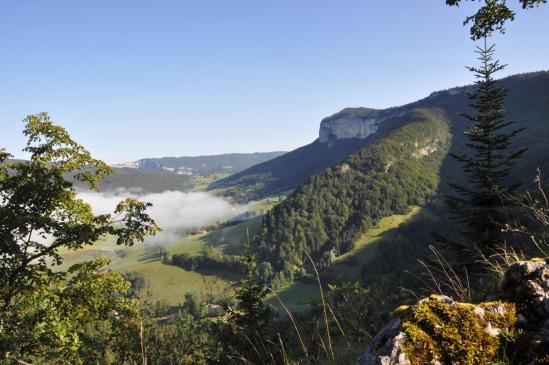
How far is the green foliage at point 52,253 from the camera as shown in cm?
1017

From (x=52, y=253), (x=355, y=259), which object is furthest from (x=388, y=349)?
(x=355, y=259)

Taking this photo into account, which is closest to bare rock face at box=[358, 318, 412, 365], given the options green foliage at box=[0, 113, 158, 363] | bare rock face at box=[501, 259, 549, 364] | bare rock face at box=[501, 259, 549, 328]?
bare rock face at box=[501, 259, 549, 364]

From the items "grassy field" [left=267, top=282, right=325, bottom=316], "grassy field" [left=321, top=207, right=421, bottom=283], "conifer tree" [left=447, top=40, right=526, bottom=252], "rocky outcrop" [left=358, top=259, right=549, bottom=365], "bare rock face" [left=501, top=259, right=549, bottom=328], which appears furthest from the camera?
"grassy field" [left=321, top=207, right=421, bottom=283]

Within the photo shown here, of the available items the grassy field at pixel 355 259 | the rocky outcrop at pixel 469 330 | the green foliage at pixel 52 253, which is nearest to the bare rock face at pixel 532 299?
the rocky outcrop at pixel 469 330

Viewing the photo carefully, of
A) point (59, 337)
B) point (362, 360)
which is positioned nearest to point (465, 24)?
point (362, 360)

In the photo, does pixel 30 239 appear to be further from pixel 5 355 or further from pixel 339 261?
pixel 339 261

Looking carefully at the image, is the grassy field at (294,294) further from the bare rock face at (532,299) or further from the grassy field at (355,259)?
the bare rock face at (532,299)

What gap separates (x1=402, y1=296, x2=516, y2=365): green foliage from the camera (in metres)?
2.83

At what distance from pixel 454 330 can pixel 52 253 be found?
12417 millimetres

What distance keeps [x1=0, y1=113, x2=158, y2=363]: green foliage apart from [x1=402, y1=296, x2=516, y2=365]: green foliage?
978 cm

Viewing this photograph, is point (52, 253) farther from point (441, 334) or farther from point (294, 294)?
point (294, 294)

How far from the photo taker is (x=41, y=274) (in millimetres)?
11070

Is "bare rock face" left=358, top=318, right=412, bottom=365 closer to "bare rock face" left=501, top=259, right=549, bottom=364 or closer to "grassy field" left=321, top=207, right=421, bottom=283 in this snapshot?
"bare rock face" left=501, top=259, right=549, bottom=364

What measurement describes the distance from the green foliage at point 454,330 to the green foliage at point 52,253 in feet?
32.1
